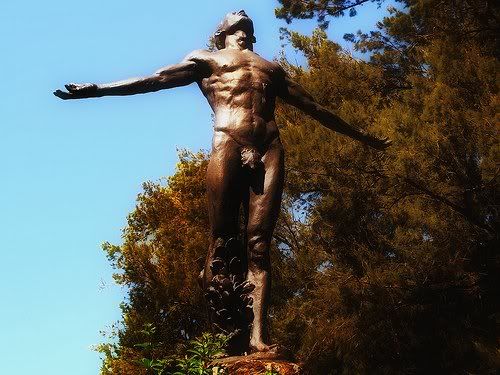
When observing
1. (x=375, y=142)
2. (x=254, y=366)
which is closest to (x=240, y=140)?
(x=375, y=142)

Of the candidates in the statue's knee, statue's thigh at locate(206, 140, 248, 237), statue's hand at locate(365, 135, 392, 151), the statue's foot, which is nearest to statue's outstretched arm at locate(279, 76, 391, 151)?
statue's hand at locate(365, 135, 392, 151)

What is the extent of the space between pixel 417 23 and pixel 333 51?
2.94 metres

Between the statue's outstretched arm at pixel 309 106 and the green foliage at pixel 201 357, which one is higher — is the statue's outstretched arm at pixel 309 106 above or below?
above

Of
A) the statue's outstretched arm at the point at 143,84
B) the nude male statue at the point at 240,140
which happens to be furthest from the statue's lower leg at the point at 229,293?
the statue's outstretched arm at the point at 143,84

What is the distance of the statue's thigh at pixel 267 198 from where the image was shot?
215 inches

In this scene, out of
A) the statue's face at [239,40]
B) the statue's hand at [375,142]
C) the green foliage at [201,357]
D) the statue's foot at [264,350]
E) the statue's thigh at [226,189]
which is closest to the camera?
the green foliage at [201,357]

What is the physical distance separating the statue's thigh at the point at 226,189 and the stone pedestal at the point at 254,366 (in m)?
1.01

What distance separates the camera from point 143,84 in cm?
573

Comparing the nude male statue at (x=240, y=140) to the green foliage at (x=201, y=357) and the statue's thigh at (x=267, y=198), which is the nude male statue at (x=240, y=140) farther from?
the green foliage at (x=201, y=357)

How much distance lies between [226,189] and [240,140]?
34 centimetres

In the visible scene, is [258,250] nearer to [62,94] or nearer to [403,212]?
[62,94]

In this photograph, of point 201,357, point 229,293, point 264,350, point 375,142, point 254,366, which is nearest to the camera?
point 201,357

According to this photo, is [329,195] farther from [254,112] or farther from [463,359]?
[254,112]

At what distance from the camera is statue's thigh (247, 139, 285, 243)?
5457mm
